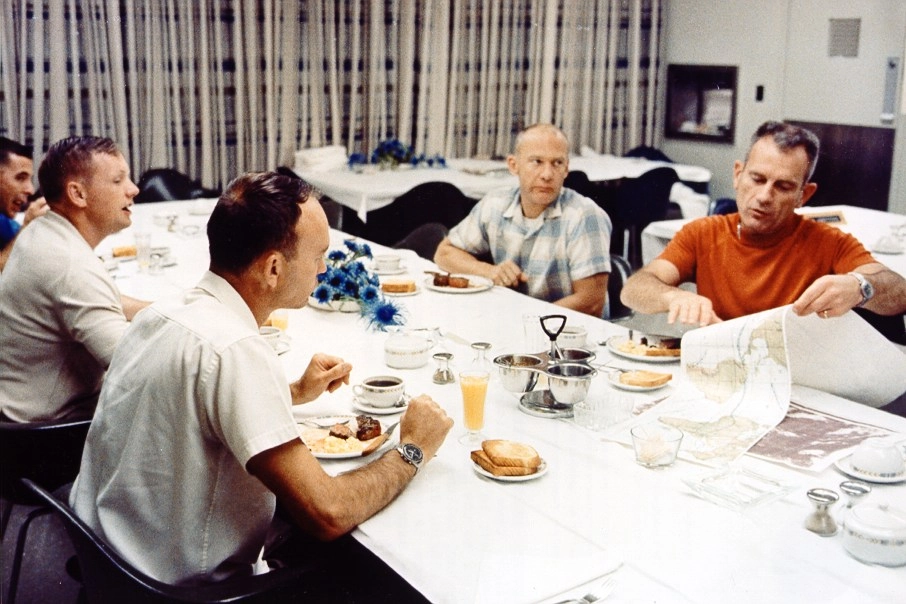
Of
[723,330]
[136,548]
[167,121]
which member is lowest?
[136,548]

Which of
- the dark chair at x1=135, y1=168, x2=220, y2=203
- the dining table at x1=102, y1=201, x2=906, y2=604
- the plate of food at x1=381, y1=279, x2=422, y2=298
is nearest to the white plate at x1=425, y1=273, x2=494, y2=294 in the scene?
the plate of food at x1=381, y1=279, x2=422, y2=298

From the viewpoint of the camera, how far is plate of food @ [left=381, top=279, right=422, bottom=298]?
3.17 metres

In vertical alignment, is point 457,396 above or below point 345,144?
below

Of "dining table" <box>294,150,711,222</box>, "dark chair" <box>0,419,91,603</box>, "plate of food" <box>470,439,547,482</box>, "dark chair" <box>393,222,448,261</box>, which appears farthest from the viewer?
"dining table" <box>294,150,711,222</box>

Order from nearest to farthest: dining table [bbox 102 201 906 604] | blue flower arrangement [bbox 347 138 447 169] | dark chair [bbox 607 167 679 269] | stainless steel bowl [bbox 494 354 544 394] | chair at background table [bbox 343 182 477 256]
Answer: dining table [bbox 102 201 906 604]
stainless steel bowl [bbox 494 354 544 394]
chair at background table [bbox 343 182 477 256]
dark chair [bbox 607 167 679 269]
blue flower arrangement [bbox 347 138 447 169]

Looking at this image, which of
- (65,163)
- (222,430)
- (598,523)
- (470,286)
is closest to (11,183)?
(65,163)

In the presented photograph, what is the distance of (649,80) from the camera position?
322 inches

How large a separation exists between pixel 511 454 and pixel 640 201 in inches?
183

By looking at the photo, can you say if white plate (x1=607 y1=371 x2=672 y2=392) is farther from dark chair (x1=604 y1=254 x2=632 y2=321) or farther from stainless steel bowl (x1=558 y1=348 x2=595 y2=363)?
dark chair (x1=604 y1=254 x2=632 y2=321)

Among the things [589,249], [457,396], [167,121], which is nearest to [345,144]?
[167,121]

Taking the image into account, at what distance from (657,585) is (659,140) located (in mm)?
7405

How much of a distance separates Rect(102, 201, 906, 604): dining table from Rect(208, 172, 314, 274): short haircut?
442 millimetres

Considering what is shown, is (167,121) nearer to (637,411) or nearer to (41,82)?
(41,82)

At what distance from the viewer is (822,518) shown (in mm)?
1500
